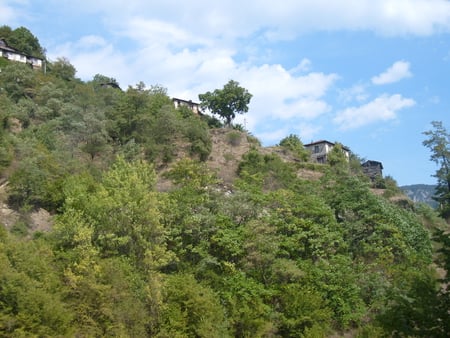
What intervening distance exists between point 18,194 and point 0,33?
54.6 metres

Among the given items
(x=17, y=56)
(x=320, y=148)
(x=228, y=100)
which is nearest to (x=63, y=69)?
(x=17, y=56)

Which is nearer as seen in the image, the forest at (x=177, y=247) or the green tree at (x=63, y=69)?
the forest at (x=177, y=247)

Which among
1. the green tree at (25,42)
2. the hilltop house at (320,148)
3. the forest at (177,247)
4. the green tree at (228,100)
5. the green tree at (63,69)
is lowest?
the forest at (177,247)

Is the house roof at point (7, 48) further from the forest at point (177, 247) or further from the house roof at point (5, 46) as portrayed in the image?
the forest at point (177, 247)

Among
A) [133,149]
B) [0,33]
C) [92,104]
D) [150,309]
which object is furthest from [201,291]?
[0,33]

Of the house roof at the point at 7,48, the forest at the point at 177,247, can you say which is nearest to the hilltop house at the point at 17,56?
the house roof at the point at 7,48

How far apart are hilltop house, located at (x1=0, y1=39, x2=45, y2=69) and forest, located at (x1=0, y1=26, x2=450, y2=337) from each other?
1067 inches

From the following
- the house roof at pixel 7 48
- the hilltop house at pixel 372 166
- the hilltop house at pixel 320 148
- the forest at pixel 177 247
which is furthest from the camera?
the hilltop house at pixel 372 166

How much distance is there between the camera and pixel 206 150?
58.8 meters

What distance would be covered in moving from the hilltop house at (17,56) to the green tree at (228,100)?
28.0 meters

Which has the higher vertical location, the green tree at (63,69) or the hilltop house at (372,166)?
the green tree at (63,69)

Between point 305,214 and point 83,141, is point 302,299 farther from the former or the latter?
point 83,141

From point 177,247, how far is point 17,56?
2260 inches

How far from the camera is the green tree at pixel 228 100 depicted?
71.5 meters
